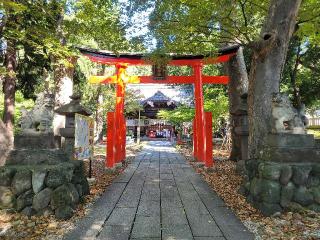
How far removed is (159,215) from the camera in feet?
18.7

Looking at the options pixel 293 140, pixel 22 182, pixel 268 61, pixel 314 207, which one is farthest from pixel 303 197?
pixel 22 182

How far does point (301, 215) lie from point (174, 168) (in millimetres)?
6456

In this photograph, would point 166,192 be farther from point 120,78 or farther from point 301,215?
point 120,78

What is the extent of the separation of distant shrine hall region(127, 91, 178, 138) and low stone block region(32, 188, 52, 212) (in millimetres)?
25631

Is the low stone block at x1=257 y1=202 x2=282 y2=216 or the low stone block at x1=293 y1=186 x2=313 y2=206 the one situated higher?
the low stone block at x1=293 y1=186 x2=313 y2=206

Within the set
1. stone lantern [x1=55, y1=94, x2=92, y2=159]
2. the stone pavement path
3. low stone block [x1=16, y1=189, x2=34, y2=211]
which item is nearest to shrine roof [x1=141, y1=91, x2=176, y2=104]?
the stone pavement path

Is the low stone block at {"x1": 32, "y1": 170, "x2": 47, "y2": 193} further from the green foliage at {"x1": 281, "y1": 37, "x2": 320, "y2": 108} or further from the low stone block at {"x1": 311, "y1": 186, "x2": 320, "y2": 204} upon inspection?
the green foliage at {"x1": 281, "y1": 37, "x2": 320, "y2": 108}

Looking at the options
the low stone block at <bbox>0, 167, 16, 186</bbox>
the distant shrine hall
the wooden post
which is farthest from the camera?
the distant shrine hall

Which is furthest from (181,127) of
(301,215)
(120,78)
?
(301,215)

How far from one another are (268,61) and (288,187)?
9.18ft

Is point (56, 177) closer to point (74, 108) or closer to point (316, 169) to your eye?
point (74, 108)

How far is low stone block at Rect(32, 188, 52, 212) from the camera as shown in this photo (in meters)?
5.50

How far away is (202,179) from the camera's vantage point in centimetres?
945

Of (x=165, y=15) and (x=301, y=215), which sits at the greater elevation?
(x=165, y=15)
